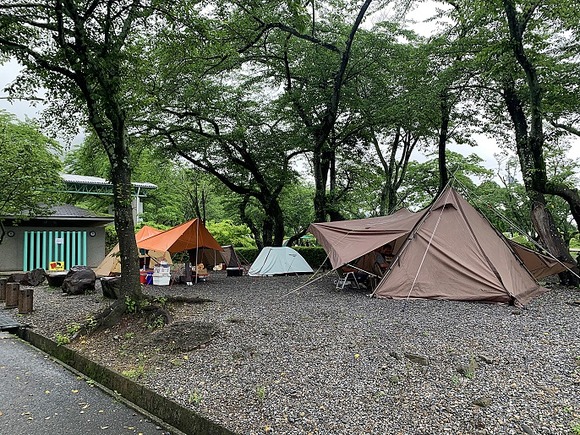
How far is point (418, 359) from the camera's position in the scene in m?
4.04

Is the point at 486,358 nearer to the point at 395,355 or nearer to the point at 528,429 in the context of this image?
the point at 395,355

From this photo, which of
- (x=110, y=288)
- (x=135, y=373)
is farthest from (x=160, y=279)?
(x=135, y=373)

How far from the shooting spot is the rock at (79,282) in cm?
954

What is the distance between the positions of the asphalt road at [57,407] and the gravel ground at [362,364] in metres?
0.33

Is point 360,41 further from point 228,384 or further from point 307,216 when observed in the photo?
point 228,384

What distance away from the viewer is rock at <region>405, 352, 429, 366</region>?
3.97 meters

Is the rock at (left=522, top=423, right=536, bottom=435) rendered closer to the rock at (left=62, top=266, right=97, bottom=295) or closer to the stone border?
the stone border

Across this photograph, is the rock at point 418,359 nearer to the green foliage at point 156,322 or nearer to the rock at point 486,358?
the rock at point 486,358

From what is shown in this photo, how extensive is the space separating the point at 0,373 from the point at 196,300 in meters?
3.15

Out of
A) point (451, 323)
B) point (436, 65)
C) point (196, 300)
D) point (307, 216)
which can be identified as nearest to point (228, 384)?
point (451, 323)

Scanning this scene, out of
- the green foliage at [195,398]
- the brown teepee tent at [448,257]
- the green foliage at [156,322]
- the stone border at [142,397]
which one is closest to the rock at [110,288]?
the stone border at [142,397]

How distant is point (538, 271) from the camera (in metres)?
9.45

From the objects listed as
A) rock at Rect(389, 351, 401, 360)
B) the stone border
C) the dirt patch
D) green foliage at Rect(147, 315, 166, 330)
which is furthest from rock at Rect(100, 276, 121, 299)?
rock at Rect(389, 351, 401, 360)

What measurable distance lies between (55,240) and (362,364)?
14.9m
